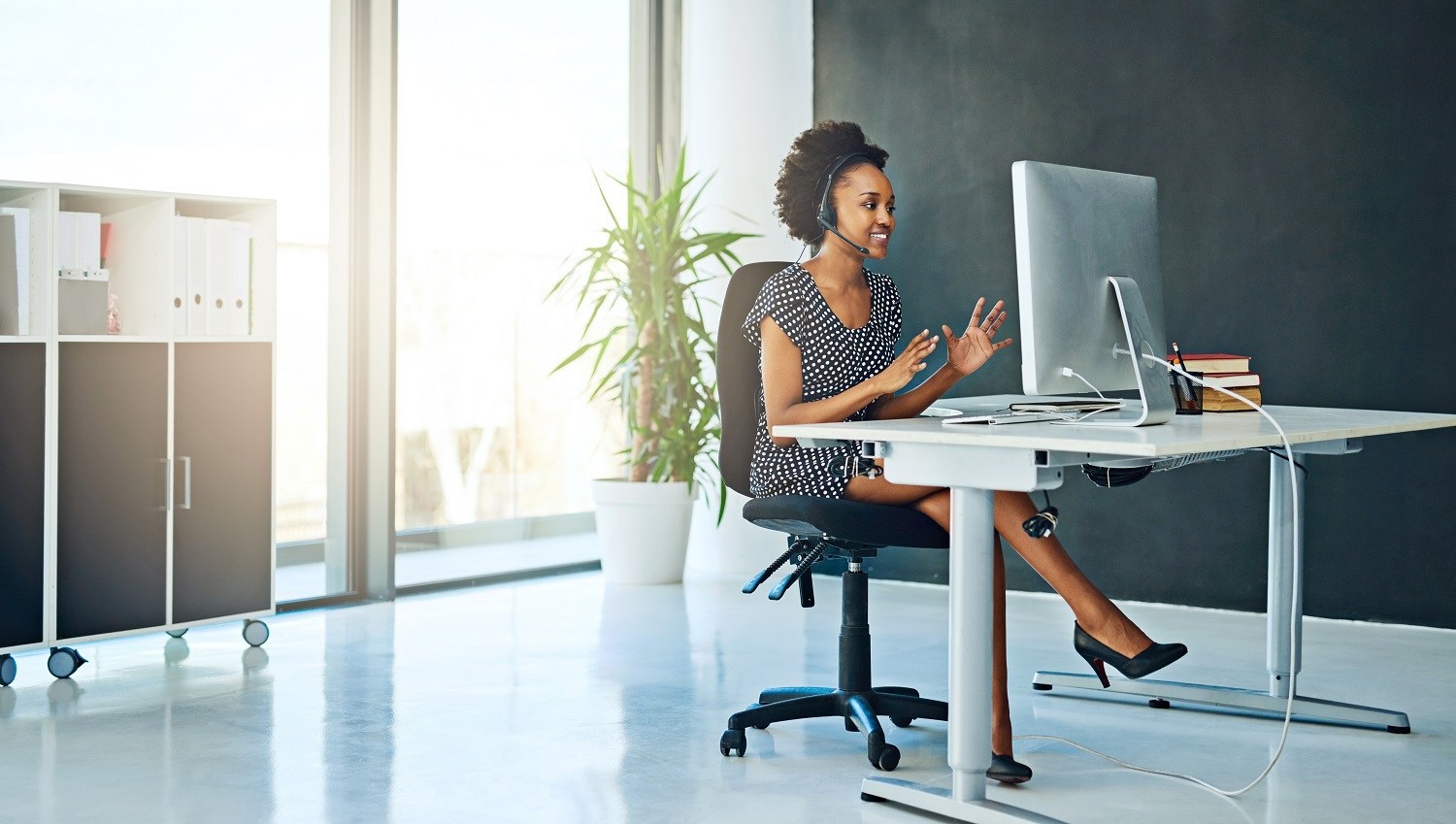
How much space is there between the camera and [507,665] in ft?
13.4

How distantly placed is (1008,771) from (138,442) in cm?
256

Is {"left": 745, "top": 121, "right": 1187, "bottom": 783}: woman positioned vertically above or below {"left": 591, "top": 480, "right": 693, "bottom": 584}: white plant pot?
above

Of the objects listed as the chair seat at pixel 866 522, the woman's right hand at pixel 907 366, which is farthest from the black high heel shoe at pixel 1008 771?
the woman's right hand at pixel 907 366

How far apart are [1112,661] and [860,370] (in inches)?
33.3

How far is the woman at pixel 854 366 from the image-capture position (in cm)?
282

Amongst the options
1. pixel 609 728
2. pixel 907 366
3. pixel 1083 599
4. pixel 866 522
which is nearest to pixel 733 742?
pixel 609 728

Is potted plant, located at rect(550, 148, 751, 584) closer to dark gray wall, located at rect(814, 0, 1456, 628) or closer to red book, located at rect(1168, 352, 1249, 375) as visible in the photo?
dark gray wall, located at rect(814, 0, 1456, 628)

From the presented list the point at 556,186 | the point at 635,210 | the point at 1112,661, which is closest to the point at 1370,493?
the point at 1112,661

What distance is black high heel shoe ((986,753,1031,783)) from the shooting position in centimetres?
288

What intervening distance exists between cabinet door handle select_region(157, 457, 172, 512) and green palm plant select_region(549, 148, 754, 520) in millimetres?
1647

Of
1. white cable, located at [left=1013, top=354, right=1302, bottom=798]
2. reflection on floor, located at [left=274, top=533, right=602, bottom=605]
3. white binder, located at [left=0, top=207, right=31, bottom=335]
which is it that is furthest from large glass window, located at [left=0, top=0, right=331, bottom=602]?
white cable, located at [left=1013, top=354, right=1302, bottom=798]

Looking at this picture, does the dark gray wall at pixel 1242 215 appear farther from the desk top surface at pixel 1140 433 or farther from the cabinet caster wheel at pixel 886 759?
the cabinet caster wheel at pixel 886 759

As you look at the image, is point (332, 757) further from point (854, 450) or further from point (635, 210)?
point (635, 210)

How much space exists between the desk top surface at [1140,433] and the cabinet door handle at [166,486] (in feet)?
6.68
